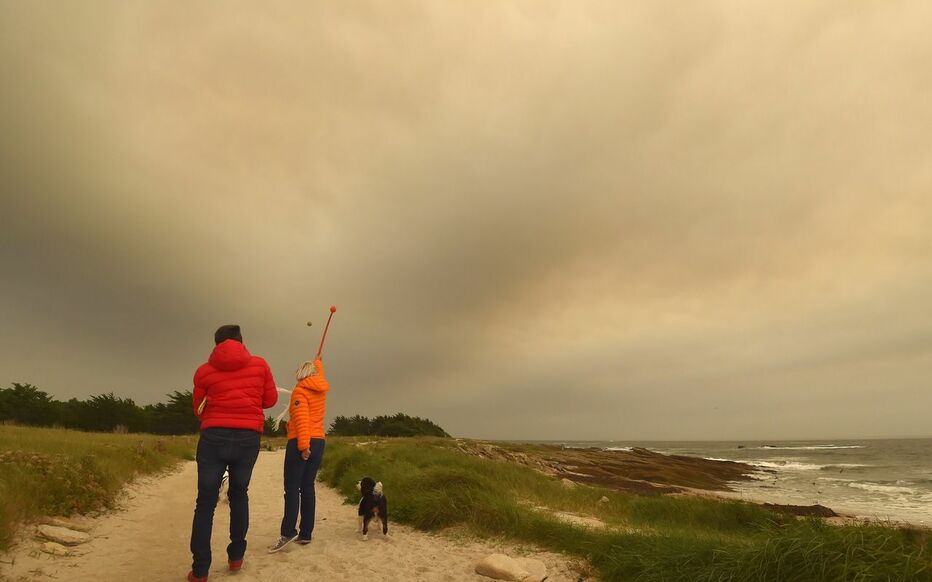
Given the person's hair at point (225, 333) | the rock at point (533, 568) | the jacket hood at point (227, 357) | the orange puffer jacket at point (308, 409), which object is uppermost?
the person's hair at point (225, 333)

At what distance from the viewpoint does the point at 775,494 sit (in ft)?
93.5

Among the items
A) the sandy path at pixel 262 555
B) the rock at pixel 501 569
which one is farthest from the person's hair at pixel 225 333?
the rock at pixel 501 569

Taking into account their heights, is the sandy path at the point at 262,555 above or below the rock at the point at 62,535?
below

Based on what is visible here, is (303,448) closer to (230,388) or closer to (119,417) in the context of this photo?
(230,388)

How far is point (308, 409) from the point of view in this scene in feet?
21.7

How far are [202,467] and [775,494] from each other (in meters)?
32.8

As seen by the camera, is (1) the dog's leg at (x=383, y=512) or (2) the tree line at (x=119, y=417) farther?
(2) the tree line at (x=119, y=417)

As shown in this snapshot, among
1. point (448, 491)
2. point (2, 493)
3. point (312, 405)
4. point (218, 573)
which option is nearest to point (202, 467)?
point (218, 573)

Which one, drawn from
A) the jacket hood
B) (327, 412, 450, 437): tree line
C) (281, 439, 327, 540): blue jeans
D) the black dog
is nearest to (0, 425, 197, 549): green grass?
(281, 439, 327, 540): blue jeans

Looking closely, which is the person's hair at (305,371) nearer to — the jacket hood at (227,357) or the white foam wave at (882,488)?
the jacket hood at (227,357)

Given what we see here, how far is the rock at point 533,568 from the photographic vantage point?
5655mm

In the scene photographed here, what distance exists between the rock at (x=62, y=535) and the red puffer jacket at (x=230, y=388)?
2.96 meters

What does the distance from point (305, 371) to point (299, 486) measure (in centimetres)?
151

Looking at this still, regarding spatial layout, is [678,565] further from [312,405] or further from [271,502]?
[271,502]
